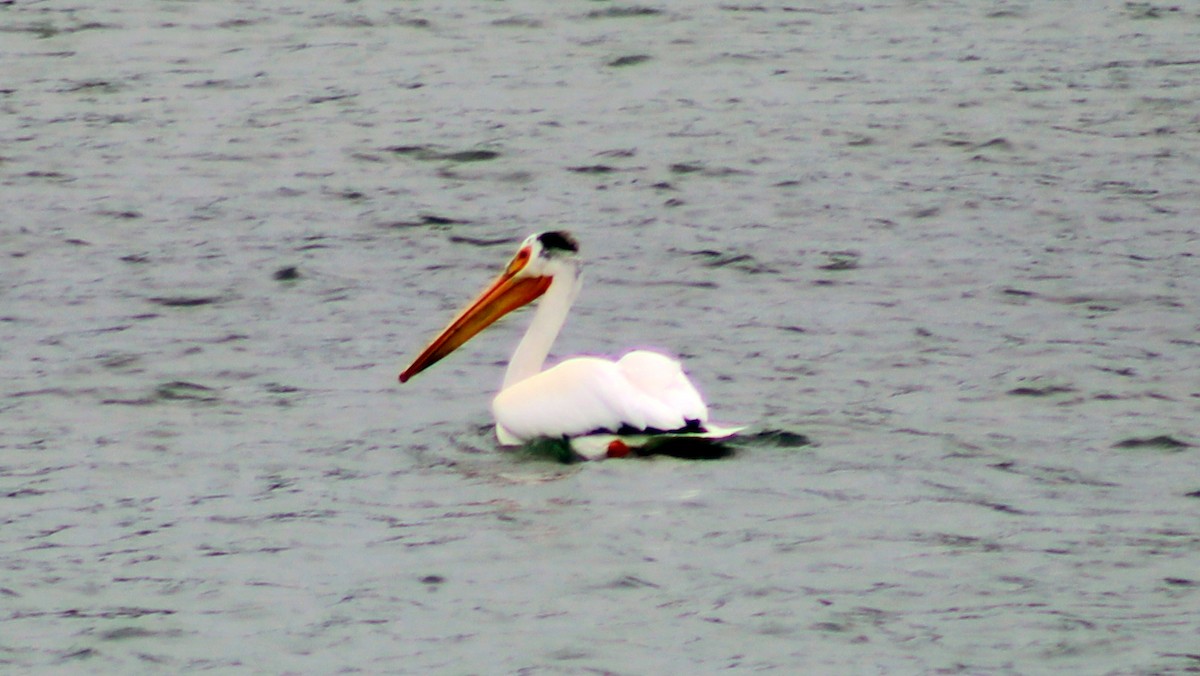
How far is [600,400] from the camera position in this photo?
30.5 ft

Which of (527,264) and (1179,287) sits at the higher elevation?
(527,264)

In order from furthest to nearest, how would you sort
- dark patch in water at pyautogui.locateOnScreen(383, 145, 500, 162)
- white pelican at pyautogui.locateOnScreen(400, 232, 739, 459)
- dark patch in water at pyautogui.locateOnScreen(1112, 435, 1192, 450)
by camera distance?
dark patch in water at pyautogui.locateOnScreen(383, 145, 500, 162) < dark patch in water at pyautogui.locateOnScreen(1112, 435, 1192, 450) < white pelican at pyautogui.locateOnScreen(400, 232, 739, 459)

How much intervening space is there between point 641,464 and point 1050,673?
2.61 metres

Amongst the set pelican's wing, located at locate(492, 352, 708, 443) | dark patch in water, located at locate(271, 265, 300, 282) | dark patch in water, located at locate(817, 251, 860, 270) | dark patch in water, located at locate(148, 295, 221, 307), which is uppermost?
pelican's wing, located at locate(492, 352, 708, 443)

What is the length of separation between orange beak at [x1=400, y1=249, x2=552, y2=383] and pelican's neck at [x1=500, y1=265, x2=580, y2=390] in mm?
113

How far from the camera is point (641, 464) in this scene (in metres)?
9.16

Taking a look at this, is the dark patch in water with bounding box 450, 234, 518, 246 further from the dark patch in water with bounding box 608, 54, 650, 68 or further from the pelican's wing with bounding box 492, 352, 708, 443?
the dark patch in water with bounding box 608, 54, 650, 68

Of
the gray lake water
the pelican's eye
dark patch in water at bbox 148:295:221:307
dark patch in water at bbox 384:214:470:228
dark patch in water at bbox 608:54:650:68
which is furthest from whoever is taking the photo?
dark patch in water at bbox 608:54:650:68

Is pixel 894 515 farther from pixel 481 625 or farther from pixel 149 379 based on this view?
pixel 149 379

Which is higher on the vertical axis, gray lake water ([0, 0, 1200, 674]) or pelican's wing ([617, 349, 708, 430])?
pelican's wing ([617, 349, 708, 430])

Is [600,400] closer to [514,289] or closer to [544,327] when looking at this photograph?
[544,327]

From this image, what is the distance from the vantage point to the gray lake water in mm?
7395

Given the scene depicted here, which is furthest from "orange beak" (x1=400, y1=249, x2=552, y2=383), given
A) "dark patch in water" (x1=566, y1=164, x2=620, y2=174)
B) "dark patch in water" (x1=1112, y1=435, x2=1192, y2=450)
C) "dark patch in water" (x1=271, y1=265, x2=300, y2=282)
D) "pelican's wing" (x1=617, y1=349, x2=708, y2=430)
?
"dark patch in water" (x1=566, y1=164, x2=620, y2=174)

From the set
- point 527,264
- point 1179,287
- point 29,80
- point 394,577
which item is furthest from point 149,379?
point 29,80
